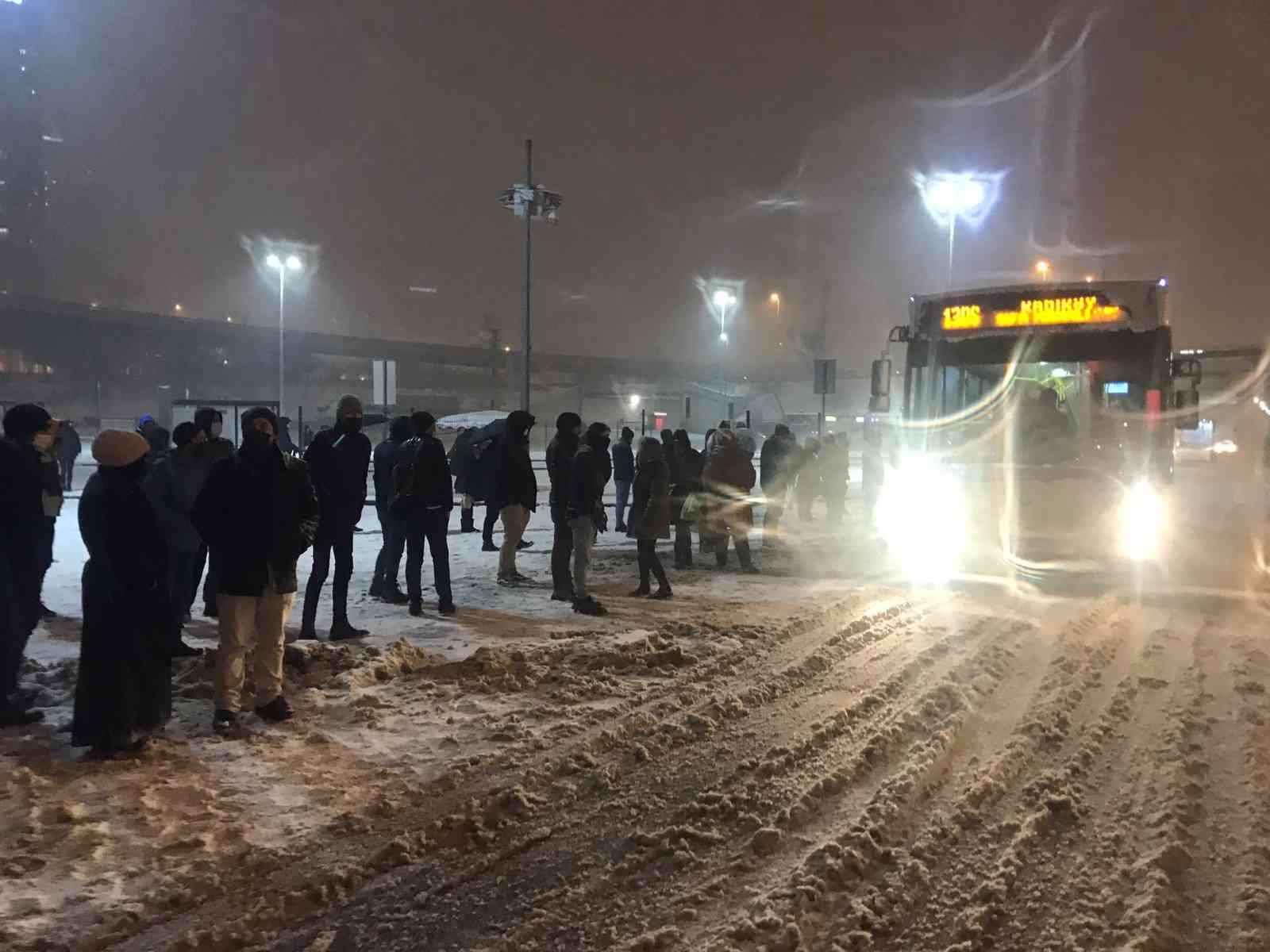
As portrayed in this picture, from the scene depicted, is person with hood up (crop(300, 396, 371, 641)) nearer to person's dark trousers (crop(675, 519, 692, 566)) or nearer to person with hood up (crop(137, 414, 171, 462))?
person with hood up (crop(137, 414, 171, 462))

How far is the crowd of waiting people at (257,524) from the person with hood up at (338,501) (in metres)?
0.01

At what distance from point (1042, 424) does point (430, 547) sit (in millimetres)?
7182

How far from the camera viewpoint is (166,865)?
3947 mm

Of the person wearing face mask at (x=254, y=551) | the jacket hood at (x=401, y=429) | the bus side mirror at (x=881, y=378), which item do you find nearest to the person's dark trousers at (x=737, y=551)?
the bus side mirror at (x=881, y=378)

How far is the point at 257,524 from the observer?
5.62 metres

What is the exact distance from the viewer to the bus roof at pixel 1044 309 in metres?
11.2

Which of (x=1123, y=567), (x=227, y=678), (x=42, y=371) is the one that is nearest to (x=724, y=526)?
(x=1123, y=567)

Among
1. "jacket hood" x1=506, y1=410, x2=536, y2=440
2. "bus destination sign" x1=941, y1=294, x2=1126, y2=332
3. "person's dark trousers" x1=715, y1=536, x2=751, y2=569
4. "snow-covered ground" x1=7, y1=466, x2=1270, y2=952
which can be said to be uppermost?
"bus destination sign" x1=941, y1=294, x2=1126, y2=332

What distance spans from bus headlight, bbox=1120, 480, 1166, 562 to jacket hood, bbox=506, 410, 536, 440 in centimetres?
666

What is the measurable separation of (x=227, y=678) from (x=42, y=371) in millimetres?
73229

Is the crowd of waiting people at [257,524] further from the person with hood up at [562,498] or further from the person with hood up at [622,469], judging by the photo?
the person with hood up at [622,469]

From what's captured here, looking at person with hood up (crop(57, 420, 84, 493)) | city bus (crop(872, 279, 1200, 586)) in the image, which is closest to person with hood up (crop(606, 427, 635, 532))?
city bus (crop(872, 279, 1200, 586))

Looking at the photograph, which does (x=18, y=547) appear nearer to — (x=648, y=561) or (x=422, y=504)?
(x=422, y=504)

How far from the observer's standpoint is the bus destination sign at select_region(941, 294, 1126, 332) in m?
11.2
